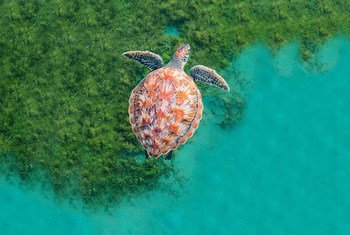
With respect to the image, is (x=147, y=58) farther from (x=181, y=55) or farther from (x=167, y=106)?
(x=167, y=106)

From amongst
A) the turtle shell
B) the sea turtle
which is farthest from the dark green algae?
the turtle shell

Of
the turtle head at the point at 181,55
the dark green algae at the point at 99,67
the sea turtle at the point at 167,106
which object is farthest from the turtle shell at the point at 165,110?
the dark green algae at the point at 99,67

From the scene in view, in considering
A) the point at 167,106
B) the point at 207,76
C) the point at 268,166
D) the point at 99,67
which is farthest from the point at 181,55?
the point at 268,166

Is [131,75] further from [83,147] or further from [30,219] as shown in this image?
[30,219]

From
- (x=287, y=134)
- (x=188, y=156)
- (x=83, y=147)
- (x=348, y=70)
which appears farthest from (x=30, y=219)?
(x=348, y=70)

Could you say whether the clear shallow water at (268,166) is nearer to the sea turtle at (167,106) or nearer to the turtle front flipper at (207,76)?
the turtle front flipper at (207,76)

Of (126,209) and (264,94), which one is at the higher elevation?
(264,94)

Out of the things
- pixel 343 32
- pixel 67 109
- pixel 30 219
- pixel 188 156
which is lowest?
pixel 30 219
